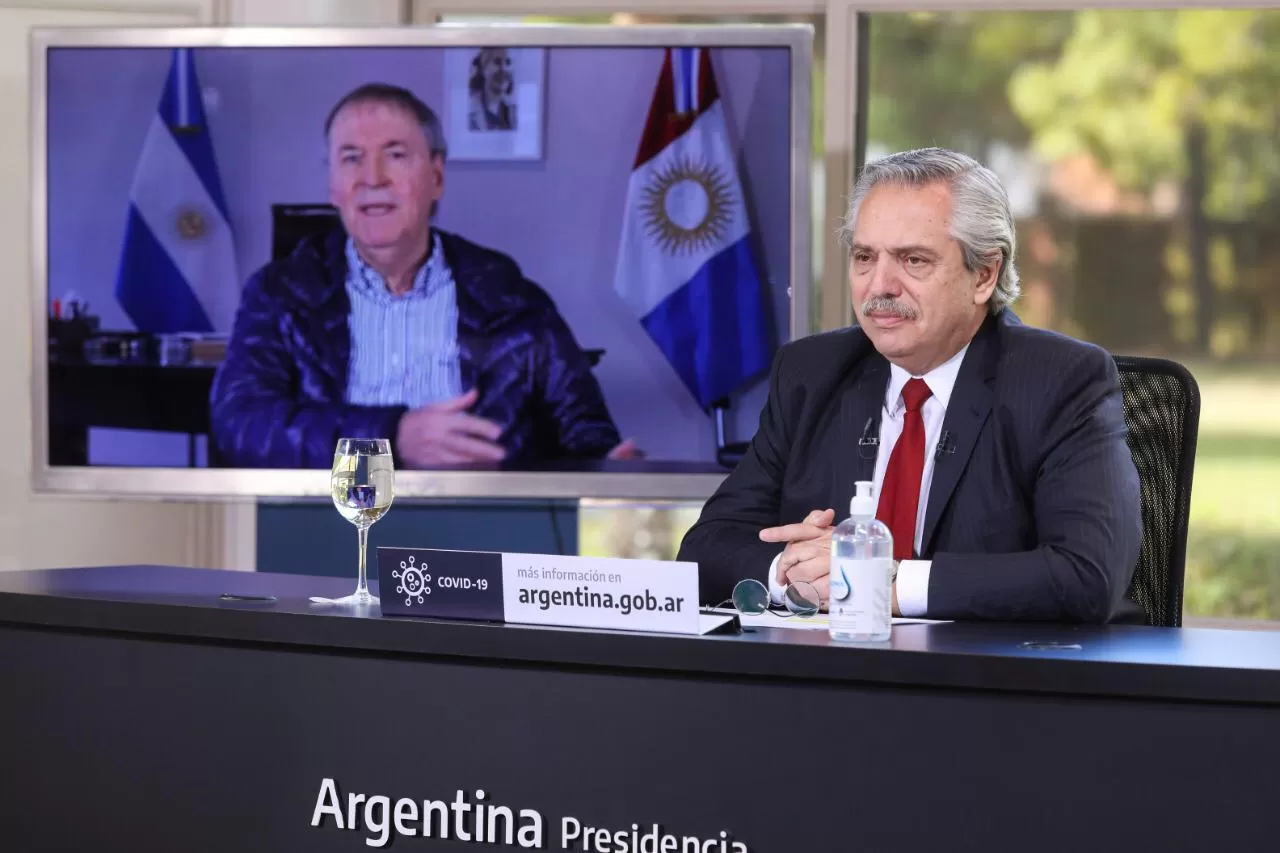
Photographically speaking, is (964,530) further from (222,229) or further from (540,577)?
(222,229)

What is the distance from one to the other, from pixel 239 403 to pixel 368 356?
0.36m

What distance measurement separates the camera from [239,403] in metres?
3.70

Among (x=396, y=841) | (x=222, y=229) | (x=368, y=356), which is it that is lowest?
(x=396, y=841)

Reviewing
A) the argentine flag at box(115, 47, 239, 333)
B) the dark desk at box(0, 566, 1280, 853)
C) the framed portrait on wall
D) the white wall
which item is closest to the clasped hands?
the dark desk at box(0, 566, 1280, 853)

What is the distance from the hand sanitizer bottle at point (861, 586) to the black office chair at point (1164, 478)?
83 centimetres

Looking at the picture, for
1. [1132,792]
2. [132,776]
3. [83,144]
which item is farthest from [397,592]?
[83,144]

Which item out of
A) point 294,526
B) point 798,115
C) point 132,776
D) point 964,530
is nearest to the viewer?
point 132,776

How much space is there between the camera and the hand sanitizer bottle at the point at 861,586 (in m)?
1.54

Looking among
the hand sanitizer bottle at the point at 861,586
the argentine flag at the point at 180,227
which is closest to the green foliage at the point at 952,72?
the argentine flag at the point at 180,227

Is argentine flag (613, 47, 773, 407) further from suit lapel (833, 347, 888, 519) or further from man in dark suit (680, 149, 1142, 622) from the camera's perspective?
suit lapel (833, 347, 888, 519)

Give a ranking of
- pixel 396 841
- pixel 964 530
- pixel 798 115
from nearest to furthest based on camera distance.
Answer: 1. pixel 396 841
2. pixel 964 530
3. pixel 798 115

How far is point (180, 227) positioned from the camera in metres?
3.71

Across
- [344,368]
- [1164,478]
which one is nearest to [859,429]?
[1164,478]

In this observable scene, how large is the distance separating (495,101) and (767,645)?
2424 millimetres
